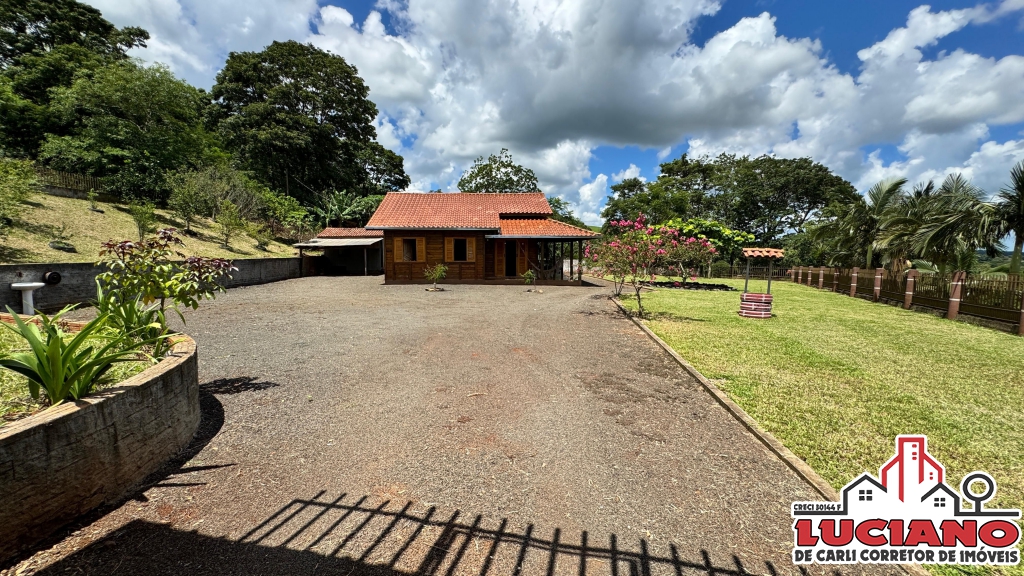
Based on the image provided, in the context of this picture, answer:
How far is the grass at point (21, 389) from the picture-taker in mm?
2312

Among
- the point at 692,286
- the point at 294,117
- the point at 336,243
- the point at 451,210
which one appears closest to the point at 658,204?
the point at 692,286

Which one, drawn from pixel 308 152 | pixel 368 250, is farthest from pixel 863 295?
pixel 308 152

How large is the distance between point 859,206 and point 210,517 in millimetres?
25127

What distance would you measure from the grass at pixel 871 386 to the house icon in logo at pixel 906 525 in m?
0.14

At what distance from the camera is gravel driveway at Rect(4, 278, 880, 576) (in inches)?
79.8

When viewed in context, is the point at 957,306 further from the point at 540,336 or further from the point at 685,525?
the point at 685,525

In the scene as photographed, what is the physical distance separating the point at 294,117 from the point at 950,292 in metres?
40.4

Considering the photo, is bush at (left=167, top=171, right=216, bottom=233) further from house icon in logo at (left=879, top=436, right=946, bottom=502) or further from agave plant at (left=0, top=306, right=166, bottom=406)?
house icon in logo at (left=879, top=436, right=946, bottom=502)

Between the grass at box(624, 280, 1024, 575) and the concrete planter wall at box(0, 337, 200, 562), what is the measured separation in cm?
485

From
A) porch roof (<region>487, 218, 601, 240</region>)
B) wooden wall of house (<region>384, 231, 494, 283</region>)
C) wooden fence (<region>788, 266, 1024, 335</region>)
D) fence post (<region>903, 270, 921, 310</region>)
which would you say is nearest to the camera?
wooden fence (<region>788, 266, 1024, 335</region>)

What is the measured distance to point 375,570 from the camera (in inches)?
76.0

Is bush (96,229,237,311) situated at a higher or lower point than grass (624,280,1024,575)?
higher

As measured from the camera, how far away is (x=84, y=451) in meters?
2.21

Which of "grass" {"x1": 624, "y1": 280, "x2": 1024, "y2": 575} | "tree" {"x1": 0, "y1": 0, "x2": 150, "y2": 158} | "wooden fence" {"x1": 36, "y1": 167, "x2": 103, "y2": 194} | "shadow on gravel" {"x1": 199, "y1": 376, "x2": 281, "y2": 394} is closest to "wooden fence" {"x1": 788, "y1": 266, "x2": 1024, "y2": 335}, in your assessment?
"grass" {"x1": 624, "y1": 280, "x2": 1024, "y2": 575}
